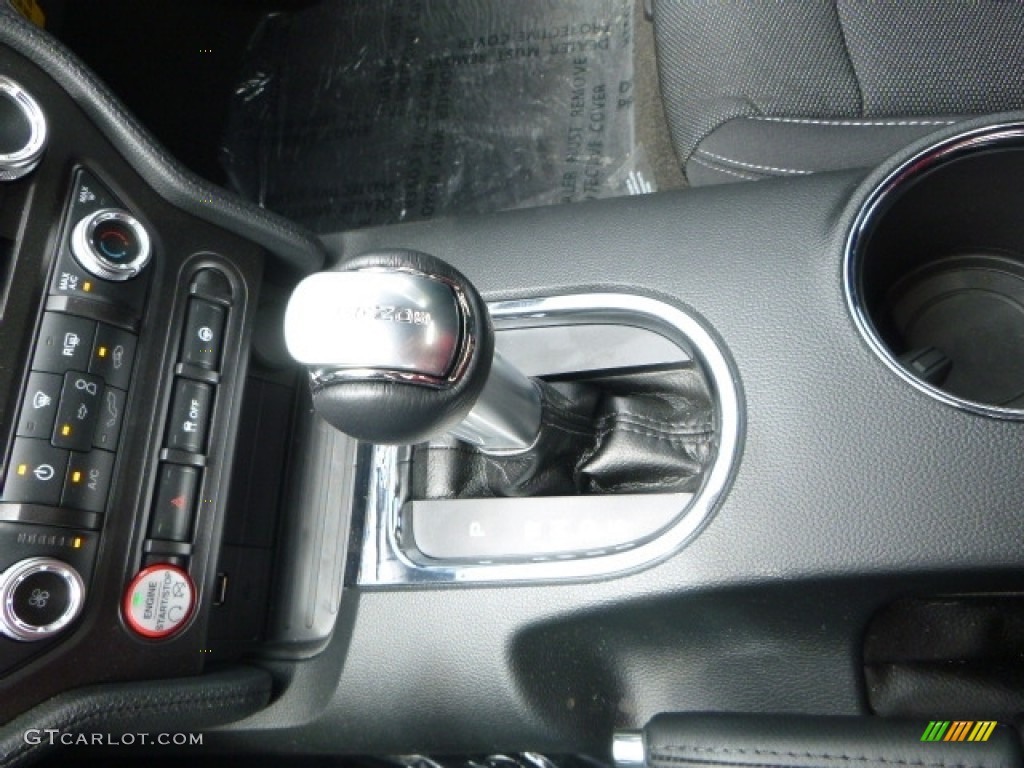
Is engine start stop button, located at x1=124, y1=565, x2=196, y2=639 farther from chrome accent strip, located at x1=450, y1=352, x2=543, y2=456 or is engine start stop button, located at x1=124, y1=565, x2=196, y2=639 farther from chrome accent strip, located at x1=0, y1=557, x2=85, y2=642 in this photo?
chrome accent strip, located at x1=450, y1=352, x2=543, y2=456

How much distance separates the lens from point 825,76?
2.86 feet

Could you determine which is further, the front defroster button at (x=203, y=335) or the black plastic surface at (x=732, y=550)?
the front defroster button at (x=203, y=335)

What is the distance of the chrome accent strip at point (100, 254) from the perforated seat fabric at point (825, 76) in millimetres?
499

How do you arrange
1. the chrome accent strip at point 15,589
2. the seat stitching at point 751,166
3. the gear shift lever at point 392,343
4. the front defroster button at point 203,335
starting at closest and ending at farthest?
the gear shift lever at point 392,343 → the chrome accent strip at point 15,589 → the front defroster button at point 203,335 → the seat stitching at point 751,166

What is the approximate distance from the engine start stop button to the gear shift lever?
24cm

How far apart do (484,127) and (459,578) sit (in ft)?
2.81

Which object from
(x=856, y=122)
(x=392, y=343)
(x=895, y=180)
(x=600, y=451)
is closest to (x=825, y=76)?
(x=856, y=122)

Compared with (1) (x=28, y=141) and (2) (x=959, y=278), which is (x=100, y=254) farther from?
(2) (x=959, y=278)

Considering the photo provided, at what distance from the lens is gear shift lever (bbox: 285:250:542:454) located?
0.51 metres

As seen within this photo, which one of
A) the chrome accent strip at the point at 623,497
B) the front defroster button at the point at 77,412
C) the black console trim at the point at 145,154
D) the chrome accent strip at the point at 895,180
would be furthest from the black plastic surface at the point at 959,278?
the front defroster button at the point at 77,412

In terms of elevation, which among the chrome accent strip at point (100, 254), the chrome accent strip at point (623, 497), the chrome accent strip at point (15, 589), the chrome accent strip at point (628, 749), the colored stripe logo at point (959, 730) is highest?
the chrome accent strip at point (100, 254)

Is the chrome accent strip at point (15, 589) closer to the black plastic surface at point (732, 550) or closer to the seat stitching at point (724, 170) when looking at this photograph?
the black plastic surface at point (732, 550)

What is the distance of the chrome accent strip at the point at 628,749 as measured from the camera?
0.70 metres

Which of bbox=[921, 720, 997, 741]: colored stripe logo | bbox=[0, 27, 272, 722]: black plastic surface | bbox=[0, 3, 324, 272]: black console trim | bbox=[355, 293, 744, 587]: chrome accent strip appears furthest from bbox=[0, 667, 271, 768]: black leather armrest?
bbox=[921, 720, 997, 741]: colored stripe logo
